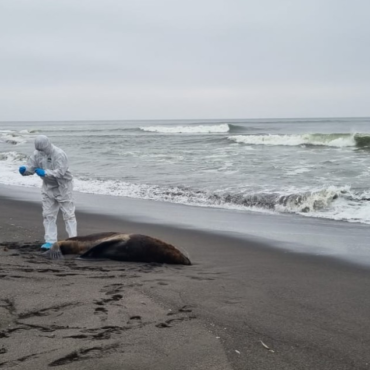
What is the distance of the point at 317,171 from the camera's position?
1639cm

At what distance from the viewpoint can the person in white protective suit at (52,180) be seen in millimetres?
6898

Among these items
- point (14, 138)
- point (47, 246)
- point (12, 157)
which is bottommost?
point (47, 246)

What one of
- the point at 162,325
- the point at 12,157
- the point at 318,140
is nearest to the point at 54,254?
the point at 162,325

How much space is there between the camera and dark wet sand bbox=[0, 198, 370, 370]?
3.24 m

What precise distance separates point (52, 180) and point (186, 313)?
148 inches

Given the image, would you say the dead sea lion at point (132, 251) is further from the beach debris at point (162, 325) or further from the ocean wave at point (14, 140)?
the ocean wave at point (14, 140)

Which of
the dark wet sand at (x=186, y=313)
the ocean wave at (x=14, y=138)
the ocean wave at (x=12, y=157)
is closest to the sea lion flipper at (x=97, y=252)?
the dark wet sand at (x=186, y=313)

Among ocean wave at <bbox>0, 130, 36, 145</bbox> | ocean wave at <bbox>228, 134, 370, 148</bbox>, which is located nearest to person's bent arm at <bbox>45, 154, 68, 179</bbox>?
ocean wave at <bbox>228, 134, 370, 148</bbox>

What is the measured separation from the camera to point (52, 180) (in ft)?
23.4

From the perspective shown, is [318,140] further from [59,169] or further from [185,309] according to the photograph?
[185,309]

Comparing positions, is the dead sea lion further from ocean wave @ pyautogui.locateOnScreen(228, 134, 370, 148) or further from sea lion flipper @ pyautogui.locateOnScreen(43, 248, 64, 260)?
ocean wave @ pyautogui.locateOnScreen(228, 134, 370, 148)

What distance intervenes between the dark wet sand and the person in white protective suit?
0.64 meters

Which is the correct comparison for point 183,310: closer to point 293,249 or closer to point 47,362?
point 47,362

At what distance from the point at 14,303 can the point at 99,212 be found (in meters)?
6.61
